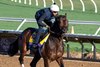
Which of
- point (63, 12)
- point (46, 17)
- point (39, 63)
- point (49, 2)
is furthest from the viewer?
point (49, 2)

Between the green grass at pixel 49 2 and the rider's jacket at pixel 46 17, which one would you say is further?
the green grass at pixel 49 2

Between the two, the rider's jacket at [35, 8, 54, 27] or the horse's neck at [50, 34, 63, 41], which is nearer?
the horse's neck at [50, 34, 63, 41]

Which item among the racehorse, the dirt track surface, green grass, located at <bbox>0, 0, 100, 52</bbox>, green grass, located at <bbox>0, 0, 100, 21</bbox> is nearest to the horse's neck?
the racehorse

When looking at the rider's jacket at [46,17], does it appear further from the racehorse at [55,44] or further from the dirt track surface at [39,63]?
the dirt track surface at [39,63]

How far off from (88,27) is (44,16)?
867 cm

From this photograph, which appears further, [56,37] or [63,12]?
[63,12]

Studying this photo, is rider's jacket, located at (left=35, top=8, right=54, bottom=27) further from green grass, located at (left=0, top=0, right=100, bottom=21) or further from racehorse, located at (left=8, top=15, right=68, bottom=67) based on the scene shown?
green grass, located at (left=0, top=0, right=100, bottom=21)

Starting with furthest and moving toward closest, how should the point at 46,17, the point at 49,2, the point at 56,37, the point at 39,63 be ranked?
the point at 49,2, the point at 39,63, the point at 46,17, the point at 56,37

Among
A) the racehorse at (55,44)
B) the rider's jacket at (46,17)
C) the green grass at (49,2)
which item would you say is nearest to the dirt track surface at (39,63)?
the racehorse at (55,44)

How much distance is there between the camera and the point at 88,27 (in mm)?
18469

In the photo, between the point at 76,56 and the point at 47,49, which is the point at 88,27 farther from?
the point at 47,49

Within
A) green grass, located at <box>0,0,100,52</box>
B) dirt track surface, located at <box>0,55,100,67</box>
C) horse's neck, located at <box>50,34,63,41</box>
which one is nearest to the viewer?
horse's neck, located at <box>50,34,63,41</box>

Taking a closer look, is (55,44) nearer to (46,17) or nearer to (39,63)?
(46,17)

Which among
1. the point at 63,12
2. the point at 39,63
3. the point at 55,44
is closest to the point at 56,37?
the point at 55,44
